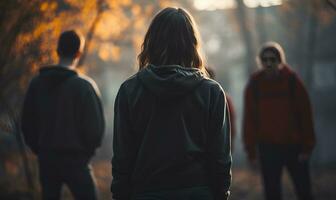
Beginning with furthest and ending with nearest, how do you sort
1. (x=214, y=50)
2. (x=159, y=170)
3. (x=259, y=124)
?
(x=214, y=50) < (x=259, y=124) < (x=159, y=170)

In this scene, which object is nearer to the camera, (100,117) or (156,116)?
(156,116)

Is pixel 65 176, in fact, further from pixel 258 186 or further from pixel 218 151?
pixel 258 186

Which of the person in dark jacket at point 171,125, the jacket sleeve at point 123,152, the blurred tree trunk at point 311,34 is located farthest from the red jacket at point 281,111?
the blurred tree trunk at point 311,34

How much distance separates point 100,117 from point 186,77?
8.07 ft

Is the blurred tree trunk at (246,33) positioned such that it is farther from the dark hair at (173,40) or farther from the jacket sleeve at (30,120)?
the dark hair at (173,40)

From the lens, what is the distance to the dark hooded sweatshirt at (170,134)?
3.19 m

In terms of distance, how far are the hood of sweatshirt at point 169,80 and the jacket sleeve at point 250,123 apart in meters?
3.71

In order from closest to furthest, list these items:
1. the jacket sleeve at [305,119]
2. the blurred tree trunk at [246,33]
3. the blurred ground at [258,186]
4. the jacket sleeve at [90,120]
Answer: the jacket sleeve at [90,120], the jacket sleeve at [305,119], the blurred ground at [258,186], the blurred tree trunk at [246,33]

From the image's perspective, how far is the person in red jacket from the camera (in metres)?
6.56

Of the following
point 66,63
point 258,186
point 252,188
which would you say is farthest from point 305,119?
point 258,186

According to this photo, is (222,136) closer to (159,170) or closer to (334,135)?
(159,170)

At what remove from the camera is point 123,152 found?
3.30m

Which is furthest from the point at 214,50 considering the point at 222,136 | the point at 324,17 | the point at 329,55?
the point at 222,136

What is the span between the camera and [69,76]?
5523mm
